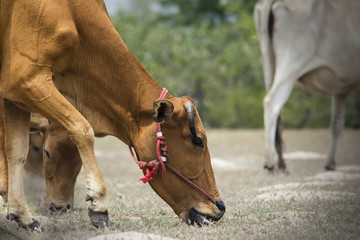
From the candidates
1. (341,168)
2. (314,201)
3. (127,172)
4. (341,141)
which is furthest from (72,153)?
(341,141)

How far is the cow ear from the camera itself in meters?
3.47

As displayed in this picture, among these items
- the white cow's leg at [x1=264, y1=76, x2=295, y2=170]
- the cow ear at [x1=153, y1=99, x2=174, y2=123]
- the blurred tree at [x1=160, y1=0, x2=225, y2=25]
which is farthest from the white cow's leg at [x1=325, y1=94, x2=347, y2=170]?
the blurred tree at [x1=160, y1=0, x2=225, y2=25]

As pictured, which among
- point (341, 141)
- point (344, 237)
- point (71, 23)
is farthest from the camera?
point (341, 141)

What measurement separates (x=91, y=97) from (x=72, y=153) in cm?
81

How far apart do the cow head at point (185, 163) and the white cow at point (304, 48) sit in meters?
3.57

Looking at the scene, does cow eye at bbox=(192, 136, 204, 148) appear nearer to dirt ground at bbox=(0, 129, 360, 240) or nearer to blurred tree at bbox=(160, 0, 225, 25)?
dirt ground at bbox=(0, 129, 360, 240)

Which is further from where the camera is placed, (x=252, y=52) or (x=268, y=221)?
(x=252, y=52)

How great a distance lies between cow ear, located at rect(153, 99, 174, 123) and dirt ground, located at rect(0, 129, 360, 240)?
31.4 inches

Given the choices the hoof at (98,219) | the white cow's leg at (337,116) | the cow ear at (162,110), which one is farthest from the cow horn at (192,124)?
the white cow's leg at (337,116)

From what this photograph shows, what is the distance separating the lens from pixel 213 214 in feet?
12.2

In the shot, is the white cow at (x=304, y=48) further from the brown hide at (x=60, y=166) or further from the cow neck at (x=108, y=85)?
the cow neck at (x=108, y=85)

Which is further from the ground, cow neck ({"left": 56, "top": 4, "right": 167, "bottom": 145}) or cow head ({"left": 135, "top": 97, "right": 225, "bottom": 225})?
cow neck ({"left": 56, "top": 4, "right": 167, "bottom": 145})

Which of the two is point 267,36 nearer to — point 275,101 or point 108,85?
point 275,101

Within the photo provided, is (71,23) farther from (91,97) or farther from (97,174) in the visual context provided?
(97,174)
